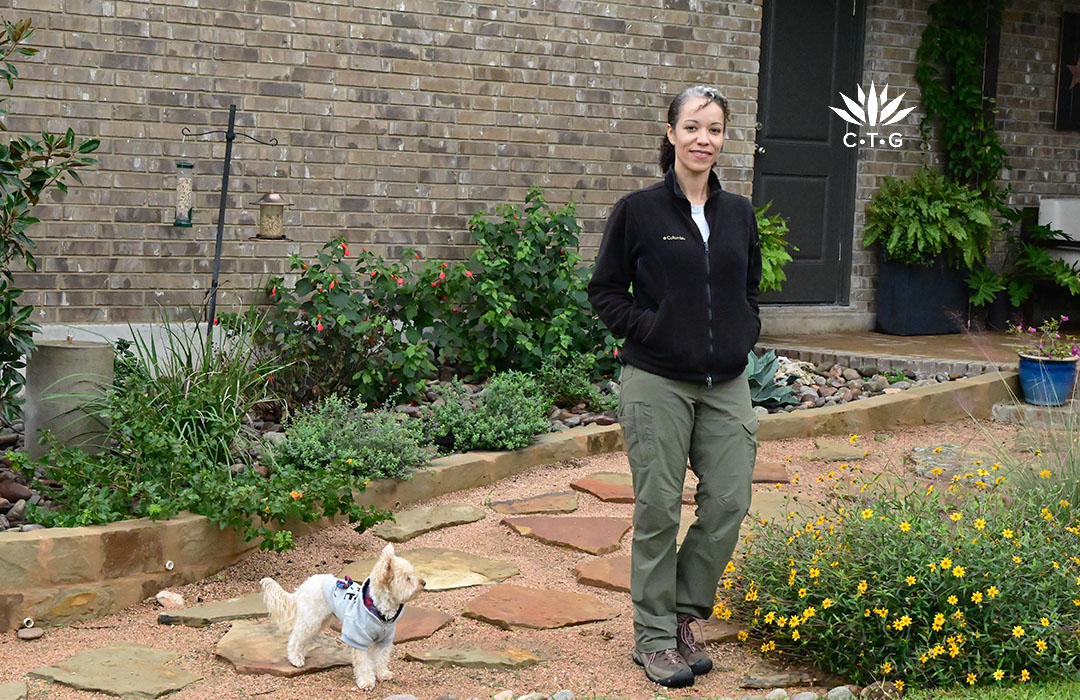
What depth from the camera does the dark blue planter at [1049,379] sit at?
754cm

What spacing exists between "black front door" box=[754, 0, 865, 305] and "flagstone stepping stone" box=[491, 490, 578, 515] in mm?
4544

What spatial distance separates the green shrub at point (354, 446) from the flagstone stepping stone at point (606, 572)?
3.46 ft

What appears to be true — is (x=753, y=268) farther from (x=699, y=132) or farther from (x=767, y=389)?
(x=767, y=389)

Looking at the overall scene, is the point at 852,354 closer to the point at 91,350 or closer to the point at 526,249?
the point at 526,249

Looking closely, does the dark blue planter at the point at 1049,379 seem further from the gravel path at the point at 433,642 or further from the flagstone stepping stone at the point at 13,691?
the flagstone stepping stone at the point at 13,691

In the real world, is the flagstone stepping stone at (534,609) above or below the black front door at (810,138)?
below

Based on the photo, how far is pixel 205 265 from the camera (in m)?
7.38

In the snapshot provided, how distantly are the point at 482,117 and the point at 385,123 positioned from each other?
686mm

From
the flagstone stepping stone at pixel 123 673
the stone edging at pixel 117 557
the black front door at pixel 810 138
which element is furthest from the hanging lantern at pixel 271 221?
the black front door at pixel 810 138

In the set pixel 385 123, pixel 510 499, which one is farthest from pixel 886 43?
pixel 510 499

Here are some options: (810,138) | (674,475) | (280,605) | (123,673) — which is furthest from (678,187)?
(810,138)

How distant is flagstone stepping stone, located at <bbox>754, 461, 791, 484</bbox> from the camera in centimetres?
628

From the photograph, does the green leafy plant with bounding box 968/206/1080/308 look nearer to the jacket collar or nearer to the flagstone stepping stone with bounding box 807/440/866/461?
the flagstone stepping stone with bounding box 807/440/866/461

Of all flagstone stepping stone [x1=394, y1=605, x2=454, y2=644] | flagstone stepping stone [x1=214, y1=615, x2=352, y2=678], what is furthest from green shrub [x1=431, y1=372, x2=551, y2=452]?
flagstone stepping stone [x1=214, y1=615, x2=352, y2=678]
